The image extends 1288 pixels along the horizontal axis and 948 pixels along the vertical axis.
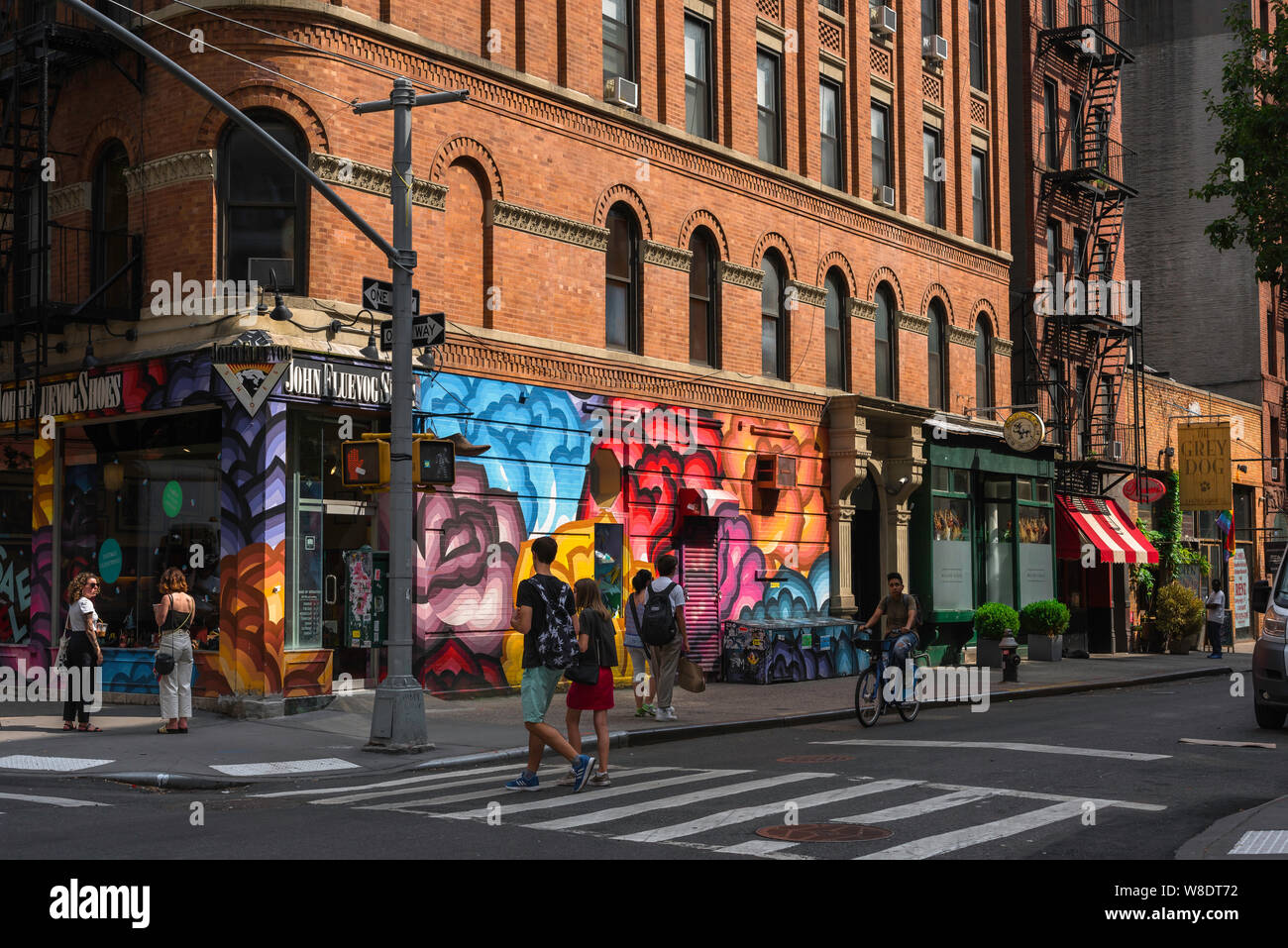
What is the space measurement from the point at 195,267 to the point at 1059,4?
90.5ft

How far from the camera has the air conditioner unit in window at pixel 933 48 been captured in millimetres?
31297

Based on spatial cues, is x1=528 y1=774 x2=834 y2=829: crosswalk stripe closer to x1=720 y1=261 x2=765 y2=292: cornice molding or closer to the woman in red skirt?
the woman in red skirt

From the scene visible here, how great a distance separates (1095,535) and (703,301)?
15.8m

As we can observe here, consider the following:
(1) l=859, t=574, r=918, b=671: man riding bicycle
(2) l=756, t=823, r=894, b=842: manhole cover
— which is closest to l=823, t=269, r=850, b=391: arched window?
(1) l=859, t=574, r=918, b=671: man riding bicycle

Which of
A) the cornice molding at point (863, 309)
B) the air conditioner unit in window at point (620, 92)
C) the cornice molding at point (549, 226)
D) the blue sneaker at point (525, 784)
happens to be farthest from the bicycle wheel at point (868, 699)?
the cornice molding at point (863, 309)

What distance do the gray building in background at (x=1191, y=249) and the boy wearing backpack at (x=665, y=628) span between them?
34960 millimetres

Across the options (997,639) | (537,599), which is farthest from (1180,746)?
(997,639)

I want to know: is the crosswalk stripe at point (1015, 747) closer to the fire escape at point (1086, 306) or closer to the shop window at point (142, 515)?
the shop window at point (142, 515)

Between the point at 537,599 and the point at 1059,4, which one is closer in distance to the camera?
the point at 537,599

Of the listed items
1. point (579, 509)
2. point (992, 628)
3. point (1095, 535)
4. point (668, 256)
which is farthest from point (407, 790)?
point (1095, 535)

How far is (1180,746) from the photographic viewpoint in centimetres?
1447

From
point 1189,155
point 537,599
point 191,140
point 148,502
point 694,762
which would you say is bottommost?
point 694,762

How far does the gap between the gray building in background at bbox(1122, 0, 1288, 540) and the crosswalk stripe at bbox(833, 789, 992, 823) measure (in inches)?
1558

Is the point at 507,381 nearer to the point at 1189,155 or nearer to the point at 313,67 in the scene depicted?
the point at 313,67
